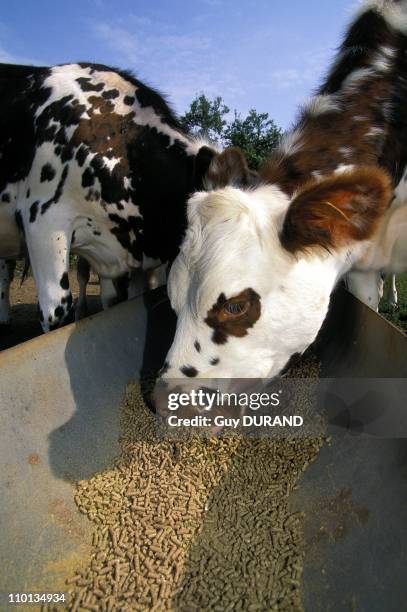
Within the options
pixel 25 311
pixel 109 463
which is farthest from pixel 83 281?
pixel 109 463

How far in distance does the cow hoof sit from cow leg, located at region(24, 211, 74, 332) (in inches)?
89.9

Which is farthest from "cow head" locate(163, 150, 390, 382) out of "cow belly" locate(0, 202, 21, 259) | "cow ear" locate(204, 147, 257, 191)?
"cow belly" locate(0, 202, 21, 259)

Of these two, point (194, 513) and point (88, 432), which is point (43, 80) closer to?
point (88, 432)

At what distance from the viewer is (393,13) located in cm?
281

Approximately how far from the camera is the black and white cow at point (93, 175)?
343cm

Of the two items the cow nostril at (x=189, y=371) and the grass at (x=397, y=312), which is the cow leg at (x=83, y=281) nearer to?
the grass at (x=397, y=312)

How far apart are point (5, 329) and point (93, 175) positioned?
2841mm

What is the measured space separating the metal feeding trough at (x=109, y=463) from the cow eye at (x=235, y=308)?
0.62 meters

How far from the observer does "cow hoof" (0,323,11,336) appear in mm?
5492

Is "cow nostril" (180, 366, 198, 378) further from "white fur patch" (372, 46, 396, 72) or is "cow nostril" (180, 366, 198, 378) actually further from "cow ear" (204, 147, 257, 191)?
"white fur patch" (372, 46, 396, 72)

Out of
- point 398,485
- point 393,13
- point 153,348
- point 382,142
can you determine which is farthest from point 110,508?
point 393,13

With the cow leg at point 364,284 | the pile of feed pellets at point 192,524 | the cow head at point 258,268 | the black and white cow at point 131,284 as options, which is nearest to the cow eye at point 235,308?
the cow head at point 258,268

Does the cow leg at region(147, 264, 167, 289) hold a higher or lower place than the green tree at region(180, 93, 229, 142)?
lower

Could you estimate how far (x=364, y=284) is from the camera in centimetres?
299
